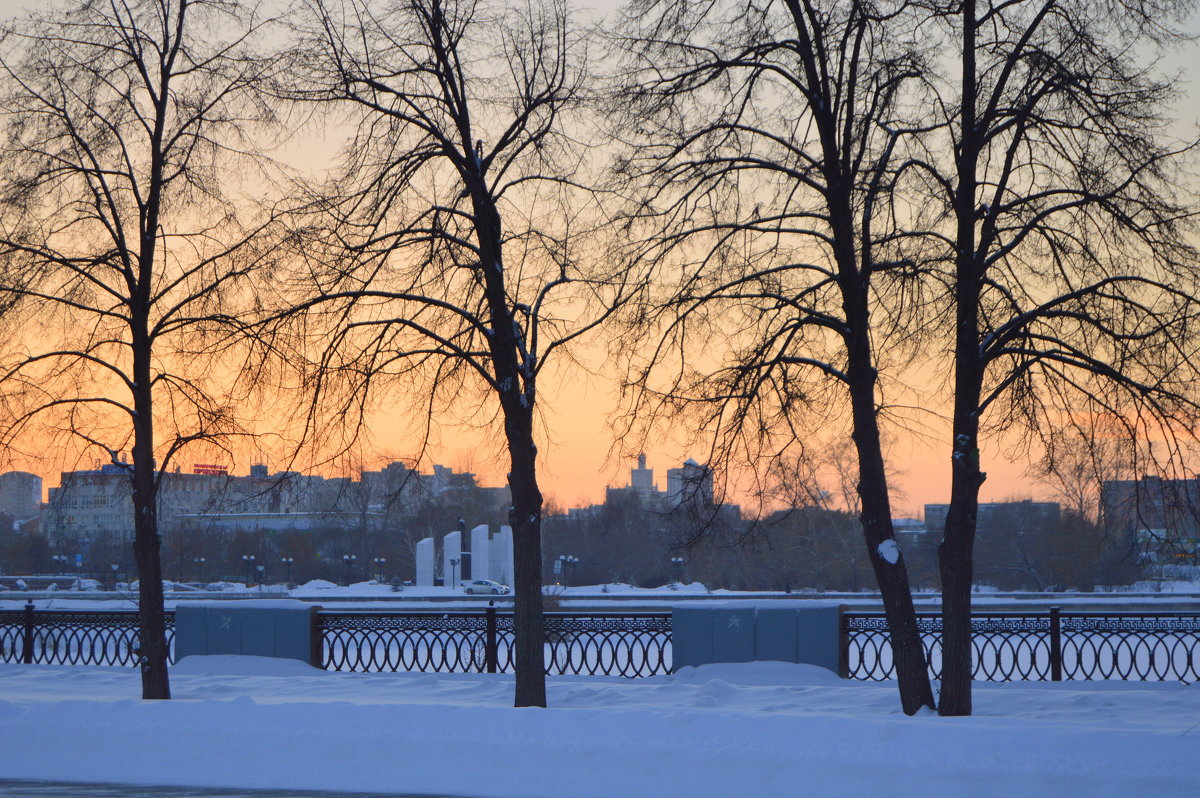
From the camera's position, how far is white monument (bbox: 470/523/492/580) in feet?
205

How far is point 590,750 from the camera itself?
8273mm

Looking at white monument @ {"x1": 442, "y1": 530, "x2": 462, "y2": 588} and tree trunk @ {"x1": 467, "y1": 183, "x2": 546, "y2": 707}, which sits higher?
tree trunk @ {"x1": 467, "y1": 183, "x2": 546, "y2": 707}

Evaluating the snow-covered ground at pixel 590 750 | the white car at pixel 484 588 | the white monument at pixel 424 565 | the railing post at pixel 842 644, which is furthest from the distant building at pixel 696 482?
the white monument at pixel 424 565

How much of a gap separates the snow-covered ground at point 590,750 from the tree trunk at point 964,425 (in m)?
1.32

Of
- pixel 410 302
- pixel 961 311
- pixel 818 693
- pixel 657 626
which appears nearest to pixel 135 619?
pixel 657 626

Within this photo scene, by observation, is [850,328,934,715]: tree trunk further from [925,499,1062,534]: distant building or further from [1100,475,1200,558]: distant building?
[925,499,1062,534]: distant building

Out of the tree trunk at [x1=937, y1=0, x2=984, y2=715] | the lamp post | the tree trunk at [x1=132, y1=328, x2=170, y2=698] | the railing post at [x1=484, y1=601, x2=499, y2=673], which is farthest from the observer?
the lamp post

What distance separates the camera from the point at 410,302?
12234 millimetres

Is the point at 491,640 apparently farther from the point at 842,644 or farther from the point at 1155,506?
the point at 1155,506

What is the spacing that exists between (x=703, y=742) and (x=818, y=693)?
5.84 metres

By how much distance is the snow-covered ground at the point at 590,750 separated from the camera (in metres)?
7.34

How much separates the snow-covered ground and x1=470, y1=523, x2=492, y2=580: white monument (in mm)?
52987

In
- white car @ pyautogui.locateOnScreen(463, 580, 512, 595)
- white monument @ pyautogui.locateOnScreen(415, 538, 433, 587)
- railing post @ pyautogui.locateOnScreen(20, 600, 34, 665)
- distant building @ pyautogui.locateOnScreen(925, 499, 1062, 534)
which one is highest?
distant building @ pyautogui.locateOnScreen(925, 499, 1062, 534)

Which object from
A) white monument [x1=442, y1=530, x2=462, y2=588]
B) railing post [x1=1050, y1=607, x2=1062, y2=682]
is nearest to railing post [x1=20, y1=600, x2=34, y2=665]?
railing post [x1=1050, y1=607, x2=1062, y2=682]
